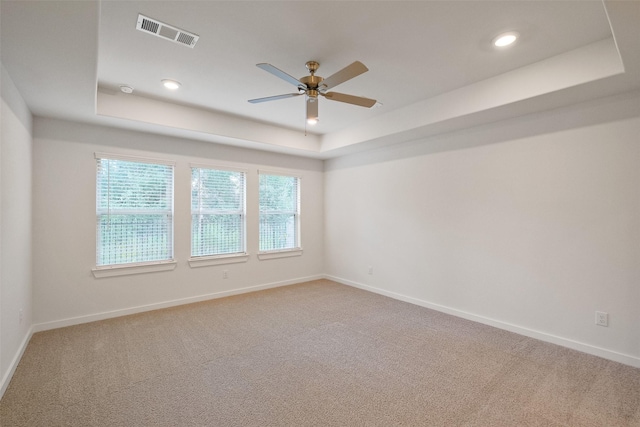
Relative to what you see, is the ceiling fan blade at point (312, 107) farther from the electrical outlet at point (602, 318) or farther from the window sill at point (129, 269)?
the electrical outlet at point (602, 318)

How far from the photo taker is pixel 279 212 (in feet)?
18.3

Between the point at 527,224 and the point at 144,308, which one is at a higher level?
the point at 527,224

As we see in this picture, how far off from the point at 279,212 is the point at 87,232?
283cm

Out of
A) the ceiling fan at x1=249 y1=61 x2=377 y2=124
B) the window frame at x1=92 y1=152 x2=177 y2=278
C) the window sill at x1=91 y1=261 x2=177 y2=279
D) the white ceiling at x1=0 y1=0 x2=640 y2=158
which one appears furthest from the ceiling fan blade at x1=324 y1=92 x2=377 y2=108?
the window sill at x1=91 y1=261 x2=177 y2=279

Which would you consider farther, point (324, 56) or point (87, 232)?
point (87, 232)

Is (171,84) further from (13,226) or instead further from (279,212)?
(279,212)

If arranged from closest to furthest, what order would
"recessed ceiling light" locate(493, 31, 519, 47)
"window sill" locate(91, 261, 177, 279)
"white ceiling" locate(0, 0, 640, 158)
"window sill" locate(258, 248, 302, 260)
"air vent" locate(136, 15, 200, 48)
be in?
"white ceiling" locate(0, 0, 640, 158) → "air vent" locate(136, 15, 200, 48) → "recessed ceiling light" locate(493, 31, 519, 47) → "window sill" locate(91, 261, 177, 279) → "window sill" locate(258, 248, 302, 260)

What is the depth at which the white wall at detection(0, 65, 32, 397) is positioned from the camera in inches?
91.8

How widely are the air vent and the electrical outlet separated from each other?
14.3 feet

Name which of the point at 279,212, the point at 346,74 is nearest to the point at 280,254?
the point at 279,212

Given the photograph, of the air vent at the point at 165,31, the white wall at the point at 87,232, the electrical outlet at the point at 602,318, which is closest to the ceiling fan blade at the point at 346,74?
the air vent at the point at 165,31

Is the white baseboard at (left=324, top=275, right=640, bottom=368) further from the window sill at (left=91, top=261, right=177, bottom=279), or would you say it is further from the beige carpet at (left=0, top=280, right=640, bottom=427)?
the window sill at (left=91, top=261, right=177, bottom=279)

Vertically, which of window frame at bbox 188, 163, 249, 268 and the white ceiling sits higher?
the white ceiling

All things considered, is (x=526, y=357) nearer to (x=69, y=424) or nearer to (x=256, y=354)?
(x=256, y=354)
